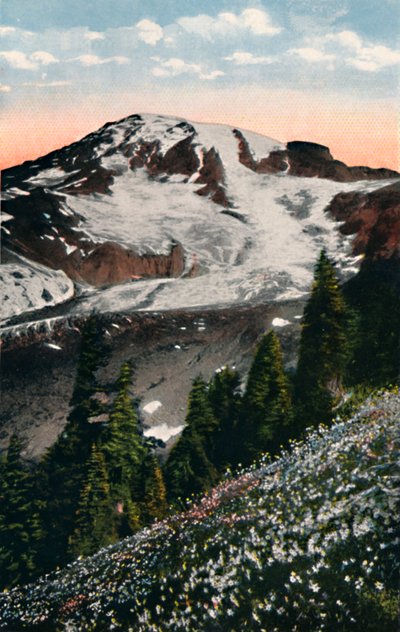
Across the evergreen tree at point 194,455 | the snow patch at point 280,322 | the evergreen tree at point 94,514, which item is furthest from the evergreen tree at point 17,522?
the snow patch at point 280,322

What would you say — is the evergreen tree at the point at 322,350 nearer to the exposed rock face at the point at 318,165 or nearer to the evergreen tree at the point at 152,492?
the exposed rock face at the point at 318,165

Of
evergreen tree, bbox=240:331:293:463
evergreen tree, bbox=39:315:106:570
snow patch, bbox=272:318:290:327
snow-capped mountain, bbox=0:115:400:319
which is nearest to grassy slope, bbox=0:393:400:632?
evergreen tree, bbox=240:331:293:463

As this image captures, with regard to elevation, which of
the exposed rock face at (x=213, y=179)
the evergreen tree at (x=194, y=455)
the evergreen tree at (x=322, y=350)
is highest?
the exposed rock face at (x=213, y=179)

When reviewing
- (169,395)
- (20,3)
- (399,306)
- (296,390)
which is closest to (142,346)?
(169,395)

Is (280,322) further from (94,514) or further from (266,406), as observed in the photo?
(94,514)

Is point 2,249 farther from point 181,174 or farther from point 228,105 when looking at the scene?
point 228,105
